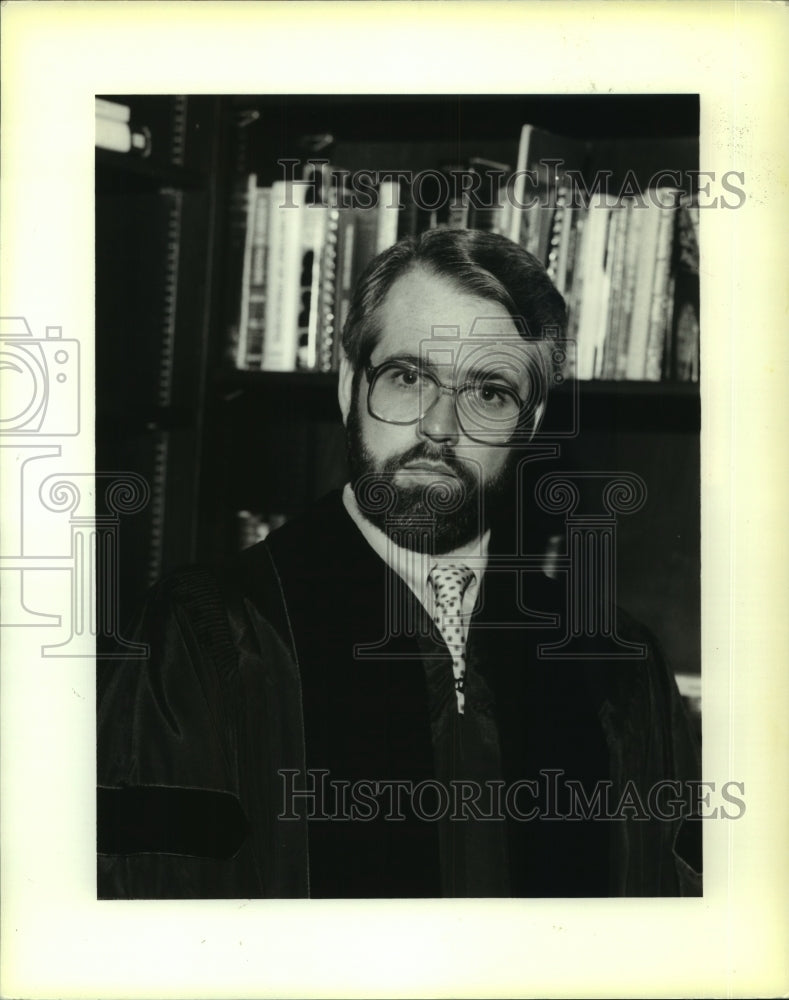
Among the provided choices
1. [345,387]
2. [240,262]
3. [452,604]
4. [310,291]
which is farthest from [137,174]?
[452,604]

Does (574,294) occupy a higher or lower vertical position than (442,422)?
higher

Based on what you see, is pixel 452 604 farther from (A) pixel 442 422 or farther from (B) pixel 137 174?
(B) pixel 137 174

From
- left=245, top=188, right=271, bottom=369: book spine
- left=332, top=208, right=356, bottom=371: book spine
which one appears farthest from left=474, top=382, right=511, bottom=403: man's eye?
left=245, top=188, right=271, bottom=369: book spine

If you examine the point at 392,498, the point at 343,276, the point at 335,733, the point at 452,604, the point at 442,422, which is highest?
the point at 343,276

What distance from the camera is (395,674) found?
4.14 feet

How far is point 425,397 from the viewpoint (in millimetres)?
1254

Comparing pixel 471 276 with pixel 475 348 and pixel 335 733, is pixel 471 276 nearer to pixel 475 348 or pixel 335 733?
pixel 475 348

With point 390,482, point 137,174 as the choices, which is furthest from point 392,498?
point 137,174

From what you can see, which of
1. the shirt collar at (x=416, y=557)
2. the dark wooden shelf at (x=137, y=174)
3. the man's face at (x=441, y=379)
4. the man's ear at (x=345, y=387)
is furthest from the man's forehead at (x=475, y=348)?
the dark wooden shelf at (x=137, y=174)

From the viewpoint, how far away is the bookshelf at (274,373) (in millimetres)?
1256

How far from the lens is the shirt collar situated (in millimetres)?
1267

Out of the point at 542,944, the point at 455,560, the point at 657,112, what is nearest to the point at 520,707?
the point at 455,560

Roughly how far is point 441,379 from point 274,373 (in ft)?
0.79

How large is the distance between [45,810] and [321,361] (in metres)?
0.78
